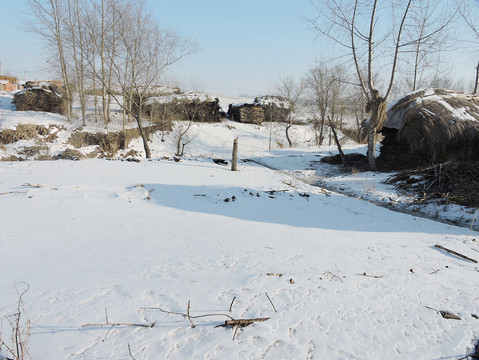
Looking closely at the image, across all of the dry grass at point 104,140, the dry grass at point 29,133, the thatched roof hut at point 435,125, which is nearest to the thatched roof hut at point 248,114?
the dry grass at point 104,140

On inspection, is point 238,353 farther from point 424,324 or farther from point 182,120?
point 182,120

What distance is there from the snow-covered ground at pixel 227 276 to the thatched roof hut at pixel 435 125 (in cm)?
571

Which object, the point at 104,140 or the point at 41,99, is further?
the point at 41,99

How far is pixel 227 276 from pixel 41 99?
26.3 meters

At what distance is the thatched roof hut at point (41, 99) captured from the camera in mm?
21828

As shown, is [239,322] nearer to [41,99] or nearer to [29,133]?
[29,133]

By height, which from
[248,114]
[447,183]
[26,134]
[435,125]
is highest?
[248,114]

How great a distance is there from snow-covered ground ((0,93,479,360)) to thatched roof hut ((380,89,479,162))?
5.71 m

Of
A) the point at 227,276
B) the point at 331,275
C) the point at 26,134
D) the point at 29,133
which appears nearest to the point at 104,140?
the point at 29,133

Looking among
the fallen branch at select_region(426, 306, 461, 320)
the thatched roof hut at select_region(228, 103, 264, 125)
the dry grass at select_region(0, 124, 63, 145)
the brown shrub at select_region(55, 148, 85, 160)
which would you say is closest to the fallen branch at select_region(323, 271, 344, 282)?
the fallen branch at select_region(426, 306, 461, 320)

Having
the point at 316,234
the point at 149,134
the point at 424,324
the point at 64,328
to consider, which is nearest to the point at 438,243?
the point at 316,234

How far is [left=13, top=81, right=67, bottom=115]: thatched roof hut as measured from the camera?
21828 millimetres

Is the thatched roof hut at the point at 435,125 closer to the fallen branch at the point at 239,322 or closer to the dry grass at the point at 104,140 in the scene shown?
the fallen branch at the point at 239,322

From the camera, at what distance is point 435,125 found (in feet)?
33.4
